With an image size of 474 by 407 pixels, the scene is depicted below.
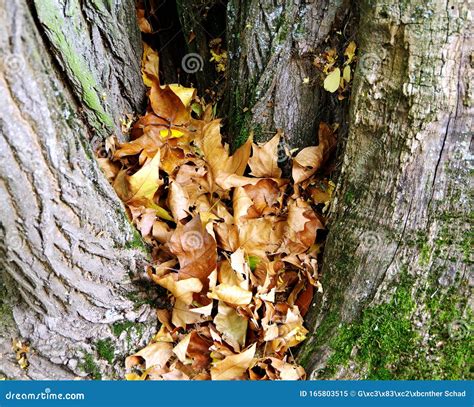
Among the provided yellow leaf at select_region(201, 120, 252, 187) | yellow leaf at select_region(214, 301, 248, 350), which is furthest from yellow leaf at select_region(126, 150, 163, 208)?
yellow leaf at select_region(214, 301, 248, 350)

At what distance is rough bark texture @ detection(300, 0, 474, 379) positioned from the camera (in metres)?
1.38

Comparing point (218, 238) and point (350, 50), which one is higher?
point (350, 50)

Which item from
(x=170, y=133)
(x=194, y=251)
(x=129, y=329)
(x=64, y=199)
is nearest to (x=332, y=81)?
(x=170, y=133)

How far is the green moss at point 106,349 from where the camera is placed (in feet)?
5.24

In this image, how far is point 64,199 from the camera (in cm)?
137

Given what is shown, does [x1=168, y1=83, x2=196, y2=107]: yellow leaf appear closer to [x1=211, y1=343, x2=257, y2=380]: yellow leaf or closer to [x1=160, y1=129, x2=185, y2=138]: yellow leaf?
[x1=160, y1=129, x2=185, y2=138]: yellow leaf

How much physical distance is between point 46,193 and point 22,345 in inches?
23.1

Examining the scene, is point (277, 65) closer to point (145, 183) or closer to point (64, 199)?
point (145, 183)

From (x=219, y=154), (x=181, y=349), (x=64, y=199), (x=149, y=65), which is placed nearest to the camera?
(x=64, y=199)

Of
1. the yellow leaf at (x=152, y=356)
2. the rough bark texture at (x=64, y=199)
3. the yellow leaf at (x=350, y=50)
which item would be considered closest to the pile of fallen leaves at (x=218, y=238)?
the yellow leaf at (x=152, y=356)

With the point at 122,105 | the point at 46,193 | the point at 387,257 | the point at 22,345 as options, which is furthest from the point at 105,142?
the point at 387,257

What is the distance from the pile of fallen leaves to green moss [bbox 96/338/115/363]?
0.20 ft

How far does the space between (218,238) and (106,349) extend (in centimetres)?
51

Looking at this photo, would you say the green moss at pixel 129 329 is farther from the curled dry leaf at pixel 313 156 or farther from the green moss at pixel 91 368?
the curled dry leaf at pixel 313 156
